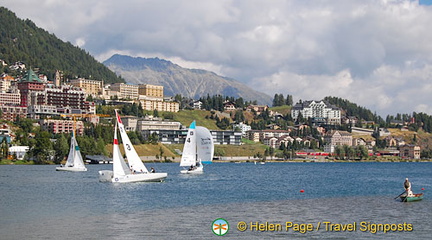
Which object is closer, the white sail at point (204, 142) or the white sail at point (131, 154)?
the white sail at point (131, 154)

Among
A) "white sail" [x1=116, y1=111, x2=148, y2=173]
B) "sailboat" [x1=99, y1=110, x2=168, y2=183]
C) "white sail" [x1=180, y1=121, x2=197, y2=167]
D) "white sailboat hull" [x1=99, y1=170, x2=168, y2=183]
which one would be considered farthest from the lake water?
"white sail" [x1=180, y1=121, x2=197, y2=167]

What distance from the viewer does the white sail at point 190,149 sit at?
114m

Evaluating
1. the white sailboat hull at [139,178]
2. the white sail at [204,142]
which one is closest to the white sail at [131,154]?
the white sailboat hull at [139,178]

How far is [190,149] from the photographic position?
116 m

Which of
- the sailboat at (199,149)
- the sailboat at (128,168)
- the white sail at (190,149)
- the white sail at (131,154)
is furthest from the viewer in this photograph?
the sailboat at (199,149)

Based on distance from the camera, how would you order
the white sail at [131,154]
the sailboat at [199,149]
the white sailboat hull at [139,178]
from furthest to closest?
the sailboat at [199,149], the white sailboat hull at [139,178], the white sail at [131,154]

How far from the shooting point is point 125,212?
182ft

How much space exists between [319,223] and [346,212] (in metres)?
10.1

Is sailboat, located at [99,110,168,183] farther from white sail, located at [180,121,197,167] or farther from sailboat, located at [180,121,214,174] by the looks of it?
sailboat, located at [180,121,214,174]

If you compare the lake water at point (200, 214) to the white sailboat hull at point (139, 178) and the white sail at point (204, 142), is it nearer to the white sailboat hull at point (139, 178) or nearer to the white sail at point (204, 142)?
the white sailboat hull at point (139, 178)

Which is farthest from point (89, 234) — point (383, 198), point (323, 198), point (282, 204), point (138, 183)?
point (138, 183)

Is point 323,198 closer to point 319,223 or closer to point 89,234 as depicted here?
point 319,223

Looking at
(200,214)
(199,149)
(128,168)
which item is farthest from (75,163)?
(200,214)

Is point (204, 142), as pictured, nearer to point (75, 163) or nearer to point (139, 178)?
point (139, 178)
